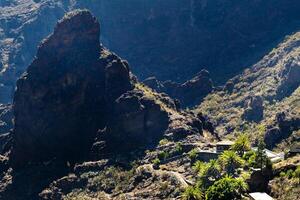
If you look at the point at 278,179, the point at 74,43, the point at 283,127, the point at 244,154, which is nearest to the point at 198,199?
the point at 278,179

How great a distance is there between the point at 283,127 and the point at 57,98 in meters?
59.9

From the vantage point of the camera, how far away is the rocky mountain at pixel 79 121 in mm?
156125

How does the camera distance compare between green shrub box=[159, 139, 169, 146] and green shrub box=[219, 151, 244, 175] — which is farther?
green shrub box=[159, 139, 169, 146]

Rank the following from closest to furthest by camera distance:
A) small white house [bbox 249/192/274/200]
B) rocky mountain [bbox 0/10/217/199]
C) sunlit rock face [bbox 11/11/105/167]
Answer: small white house [bbox 249/192/274/200] → rocky mountain [bbox 0/10/217/199] → sunlit rock face [bbox 11/11/105/167]

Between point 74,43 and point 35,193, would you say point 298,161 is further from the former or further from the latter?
point 74,43

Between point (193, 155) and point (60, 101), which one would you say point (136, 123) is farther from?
point (60, 101)

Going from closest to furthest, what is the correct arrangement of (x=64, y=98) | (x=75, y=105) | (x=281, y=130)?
(x=75, y=105) < (x=64, y=98) < (x=281, y=130)

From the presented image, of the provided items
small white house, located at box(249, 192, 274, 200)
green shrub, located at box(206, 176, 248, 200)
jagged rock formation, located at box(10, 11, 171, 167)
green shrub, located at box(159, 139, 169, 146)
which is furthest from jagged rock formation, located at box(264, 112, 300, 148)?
small white house, located at box(249, 192, 274, 200)

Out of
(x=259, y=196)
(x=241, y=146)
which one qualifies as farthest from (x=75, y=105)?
(x=259, y=196)

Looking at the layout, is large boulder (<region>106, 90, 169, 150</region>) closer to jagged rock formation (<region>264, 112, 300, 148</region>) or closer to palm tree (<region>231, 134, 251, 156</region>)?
palm tree (<region>231, 134, 251, 156</region>)

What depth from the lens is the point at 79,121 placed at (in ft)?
561

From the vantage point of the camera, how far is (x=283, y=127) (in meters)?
174

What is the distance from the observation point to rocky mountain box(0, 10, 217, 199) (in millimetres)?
156125

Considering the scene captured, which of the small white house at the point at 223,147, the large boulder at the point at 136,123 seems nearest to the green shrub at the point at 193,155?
the small white house at the point at 223,147
